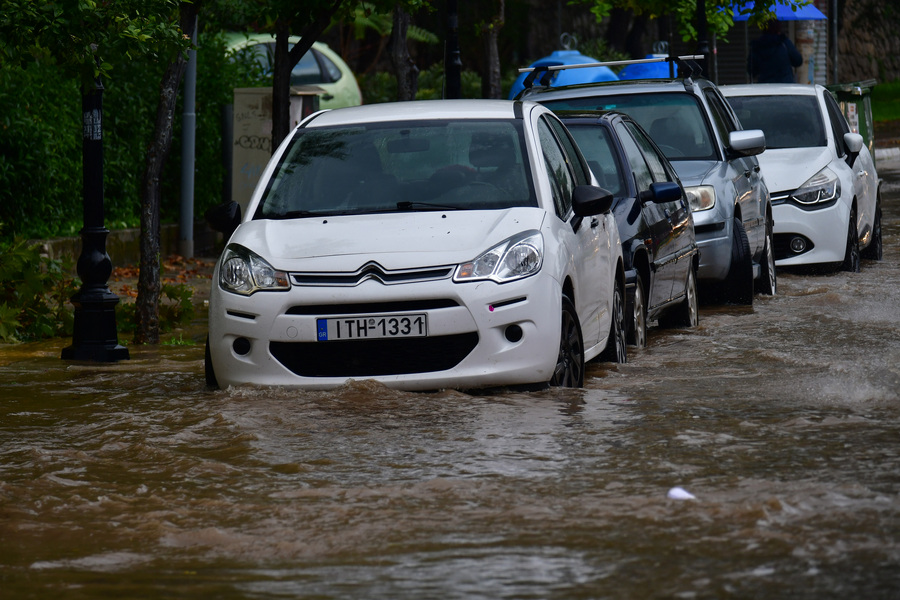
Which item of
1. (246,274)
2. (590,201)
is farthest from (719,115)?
(246,274)

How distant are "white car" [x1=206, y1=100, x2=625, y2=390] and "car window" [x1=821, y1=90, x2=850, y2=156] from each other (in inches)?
284

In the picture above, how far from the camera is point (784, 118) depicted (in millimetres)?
15641

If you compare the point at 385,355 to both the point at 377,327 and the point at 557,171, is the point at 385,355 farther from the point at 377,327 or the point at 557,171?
the point at 557,171

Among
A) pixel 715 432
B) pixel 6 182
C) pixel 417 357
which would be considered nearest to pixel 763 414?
pixel 715 432

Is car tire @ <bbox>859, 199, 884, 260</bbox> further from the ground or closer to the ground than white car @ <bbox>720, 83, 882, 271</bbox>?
closer to the ground

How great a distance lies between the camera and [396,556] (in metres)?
4.91

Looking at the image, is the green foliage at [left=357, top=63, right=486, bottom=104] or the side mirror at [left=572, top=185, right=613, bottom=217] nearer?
the side mirror at [left=572, top=185, right=613, bottom=217]

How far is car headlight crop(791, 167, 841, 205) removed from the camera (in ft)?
47.1

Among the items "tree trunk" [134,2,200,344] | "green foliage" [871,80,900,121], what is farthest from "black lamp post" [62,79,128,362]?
"green foliage" [871,80,900,121]

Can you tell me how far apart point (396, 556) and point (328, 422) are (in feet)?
7.52

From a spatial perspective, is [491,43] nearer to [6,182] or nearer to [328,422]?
[6,182]

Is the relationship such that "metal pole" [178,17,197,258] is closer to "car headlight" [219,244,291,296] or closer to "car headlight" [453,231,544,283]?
"car headlight" [219,244,291,296]

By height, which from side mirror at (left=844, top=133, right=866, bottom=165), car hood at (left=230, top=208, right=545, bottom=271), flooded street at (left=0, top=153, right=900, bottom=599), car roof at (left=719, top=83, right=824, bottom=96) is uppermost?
car roof at (left=719, top=83, right=824, bottom=96)

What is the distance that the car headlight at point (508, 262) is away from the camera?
7445 millimetres
